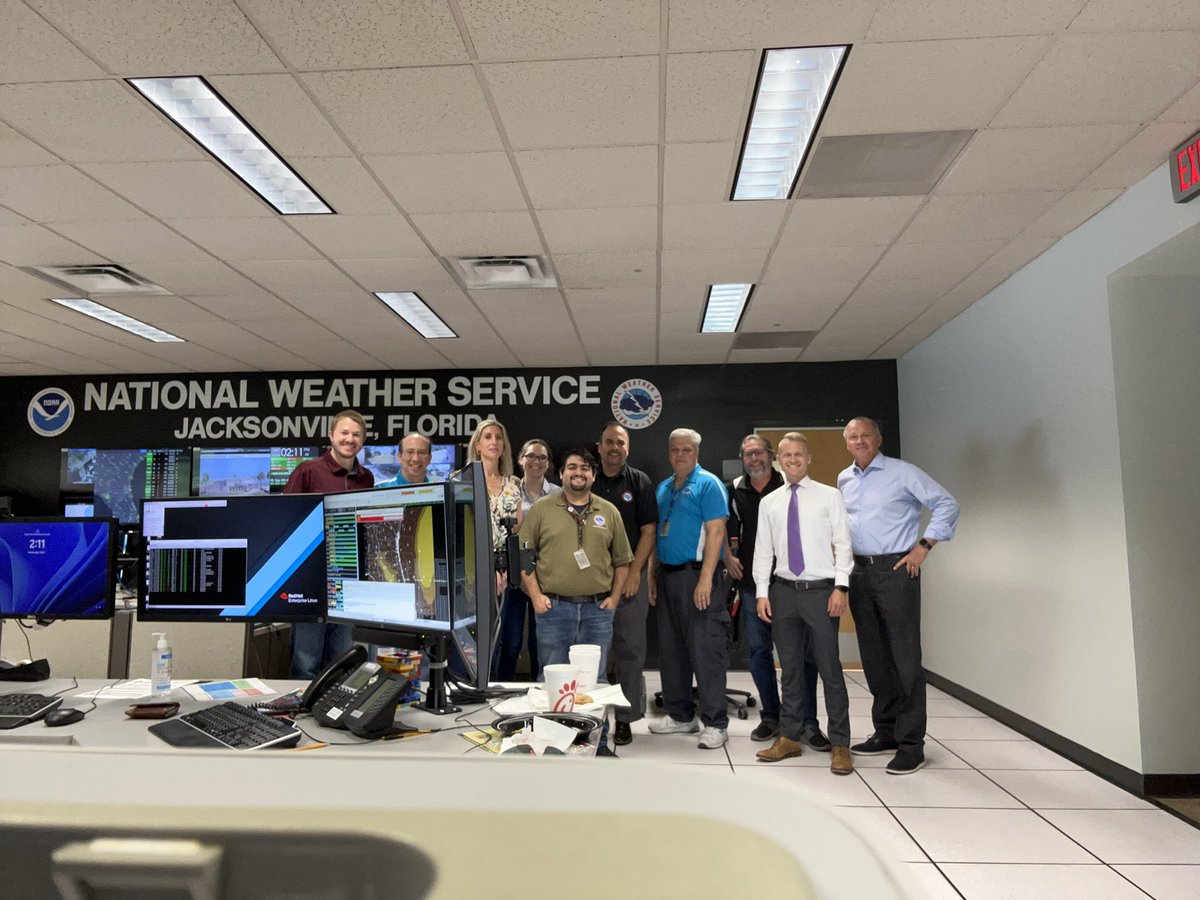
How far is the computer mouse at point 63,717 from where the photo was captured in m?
1.83

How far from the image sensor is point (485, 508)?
1781 mm

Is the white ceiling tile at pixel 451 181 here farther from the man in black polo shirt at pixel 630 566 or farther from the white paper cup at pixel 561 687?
the white paper cup at pixel 561 687

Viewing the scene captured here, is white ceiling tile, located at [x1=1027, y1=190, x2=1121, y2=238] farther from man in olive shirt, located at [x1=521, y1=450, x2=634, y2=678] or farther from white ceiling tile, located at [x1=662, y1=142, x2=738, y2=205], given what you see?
man in olive shirt, located at [x1=521, y1=450, x2=634, y2=678]

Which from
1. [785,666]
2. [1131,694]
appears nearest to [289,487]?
[785,666]

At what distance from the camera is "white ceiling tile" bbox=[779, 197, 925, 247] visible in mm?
3596

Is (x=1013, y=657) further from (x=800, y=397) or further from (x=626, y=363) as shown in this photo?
(x=626, y=363)

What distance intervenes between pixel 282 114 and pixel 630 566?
2596mm

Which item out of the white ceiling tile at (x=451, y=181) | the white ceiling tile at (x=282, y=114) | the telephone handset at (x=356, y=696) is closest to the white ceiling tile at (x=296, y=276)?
the white ceiling tile at (x=451, y=181)

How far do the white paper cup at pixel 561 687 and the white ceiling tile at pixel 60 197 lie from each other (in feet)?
9.78

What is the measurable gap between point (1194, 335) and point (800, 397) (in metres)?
3.43

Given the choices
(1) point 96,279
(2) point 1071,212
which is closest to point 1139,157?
(2) point 1071,212

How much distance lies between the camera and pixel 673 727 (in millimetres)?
4402

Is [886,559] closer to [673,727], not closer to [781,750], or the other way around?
[781,750]

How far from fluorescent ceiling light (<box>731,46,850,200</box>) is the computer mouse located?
2.72 metres
